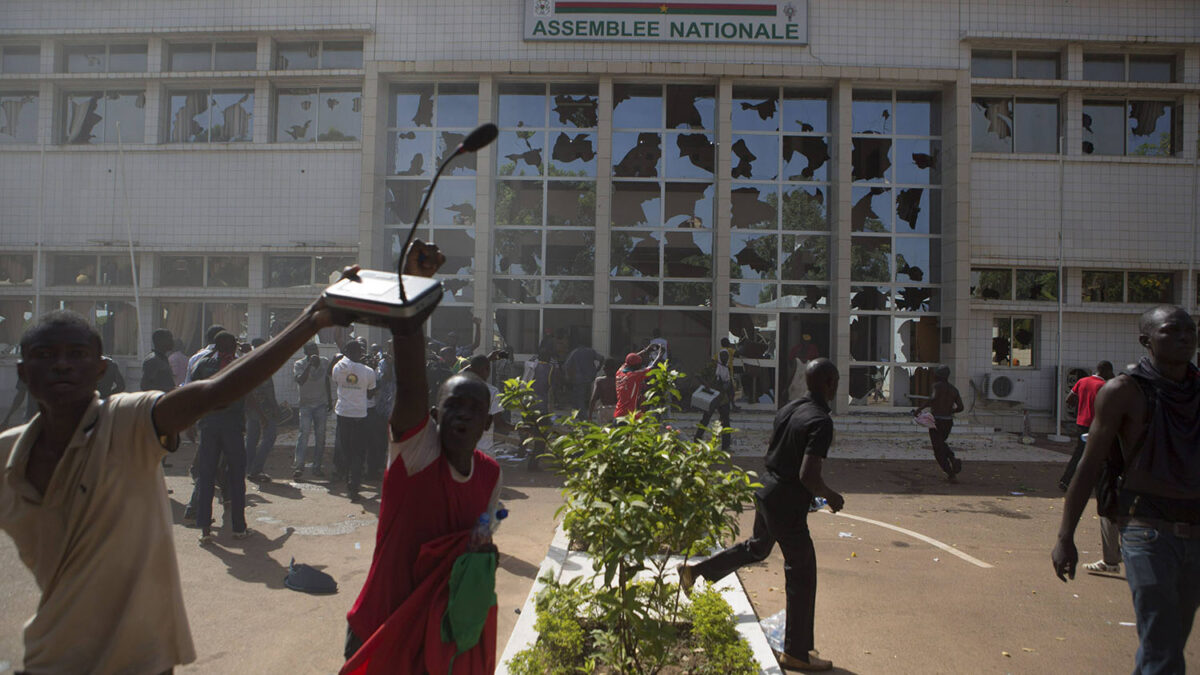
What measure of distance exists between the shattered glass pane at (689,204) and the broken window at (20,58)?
15488 millimetres

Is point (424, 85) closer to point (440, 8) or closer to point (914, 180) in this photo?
point (440, 8)

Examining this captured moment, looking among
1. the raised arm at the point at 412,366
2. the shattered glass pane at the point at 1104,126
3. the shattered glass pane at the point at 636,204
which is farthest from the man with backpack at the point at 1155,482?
the shattered glass pane at the point at 1104,126

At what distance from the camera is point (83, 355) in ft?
6.88

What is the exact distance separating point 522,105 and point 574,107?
4.03ft

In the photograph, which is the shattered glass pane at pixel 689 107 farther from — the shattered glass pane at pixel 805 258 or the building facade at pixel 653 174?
the shattered glass pane at pixel 805 258

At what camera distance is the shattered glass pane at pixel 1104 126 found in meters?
16.2

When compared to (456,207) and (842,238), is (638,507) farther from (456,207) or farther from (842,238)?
(456,207)

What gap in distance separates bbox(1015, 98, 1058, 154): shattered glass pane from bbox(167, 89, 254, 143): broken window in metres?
17.9

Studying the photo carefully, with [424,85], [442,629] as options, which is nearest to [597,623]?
[442,629]

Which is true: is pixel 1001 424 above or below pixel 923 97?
below

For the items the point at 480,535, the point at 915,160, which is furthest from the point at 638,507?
the point at 915,160

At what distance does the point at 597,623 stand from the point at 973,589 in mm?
3535

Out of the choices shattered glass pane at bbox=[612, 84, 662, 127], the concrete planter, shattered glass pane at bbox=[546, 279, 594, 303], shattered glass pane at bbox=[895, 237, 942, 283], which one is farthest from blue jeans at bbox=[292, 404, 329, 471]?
shattered glass pane at bbox=[895, 237, 942, 283]

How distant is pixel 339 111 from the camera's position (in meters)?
16.3
